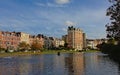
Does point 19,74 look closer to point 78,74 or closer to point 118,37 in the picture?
point 78,74

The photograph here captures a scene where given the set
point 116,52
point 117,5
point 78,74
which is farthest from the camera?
point 116,52

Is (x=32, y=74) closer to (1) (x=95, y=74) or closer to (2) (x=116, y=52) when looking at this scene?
(1) (x=95, y=74)

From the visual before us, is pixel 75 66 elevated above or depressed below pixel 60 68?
above

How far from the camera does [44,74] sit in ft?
168

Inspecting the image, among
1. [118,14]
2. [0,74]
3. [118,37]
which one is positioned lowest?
[0,74]

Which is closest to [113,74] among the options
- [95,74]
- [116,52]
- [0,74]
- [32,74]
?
[95,74]

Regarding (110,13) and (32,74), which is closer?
(32,74)

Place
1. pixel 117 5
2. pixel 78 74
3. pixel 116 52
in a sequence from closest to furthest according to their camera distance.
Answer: pixel 78 74 < pixel 117 5 < pixel 116 52

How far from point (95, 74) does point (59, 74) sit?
590 centimetres

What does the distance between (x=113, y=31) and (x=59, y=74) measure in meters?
24.1

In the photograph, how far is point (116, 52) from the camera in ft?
331

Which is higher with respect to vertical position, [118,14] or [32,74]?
[118,14]

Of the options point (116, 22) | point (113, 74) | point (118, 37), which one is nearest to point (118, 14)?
point (116, 22)

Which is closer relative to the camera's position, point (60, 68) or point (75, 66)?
point (60, 68)
